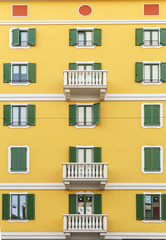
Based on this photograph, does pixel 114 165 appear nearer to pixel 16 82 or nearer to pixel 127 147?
pixel 127 147

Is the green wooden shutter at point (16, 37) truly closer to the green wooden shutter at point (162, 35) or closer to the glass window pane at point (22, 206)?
the green wooden shutter at point (162, 35)

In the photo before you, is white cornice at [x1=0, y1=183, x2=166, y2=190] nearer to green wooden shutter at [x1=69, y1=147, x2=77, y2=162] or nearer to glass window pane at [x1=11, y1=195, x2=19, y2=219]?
glass window pane at [x1=11, y1=195, x2=19, y2=219]

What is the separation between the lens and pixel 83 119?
36.9 m

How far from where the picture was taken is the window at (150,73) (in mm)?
37062

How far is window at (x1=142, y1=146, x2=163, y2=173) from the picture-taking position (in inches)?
1430

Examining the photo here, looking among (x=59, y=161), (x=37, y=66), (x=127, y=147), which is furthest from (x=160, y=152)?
(x=37, y=66)

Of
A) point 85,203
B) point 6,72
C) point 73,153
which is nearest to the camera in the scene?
point 85,203

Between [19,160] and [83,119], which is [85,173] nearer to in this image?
[83,119]

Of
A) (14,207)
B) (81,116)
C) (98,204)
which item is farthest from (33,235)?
(81,116)

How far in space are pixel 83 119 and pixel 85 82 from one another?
228 cm

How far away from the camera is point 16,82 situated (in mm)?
37312

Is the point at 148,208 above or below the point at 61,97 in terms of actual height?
below

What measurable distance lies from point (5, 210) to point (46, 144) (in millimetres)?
4610

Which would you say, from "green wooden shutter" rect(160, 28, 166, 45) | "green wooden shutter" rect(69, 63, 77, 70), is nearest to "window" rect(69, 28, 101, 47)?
"green wooden shutter" rect(69, 63, 77, 70)
